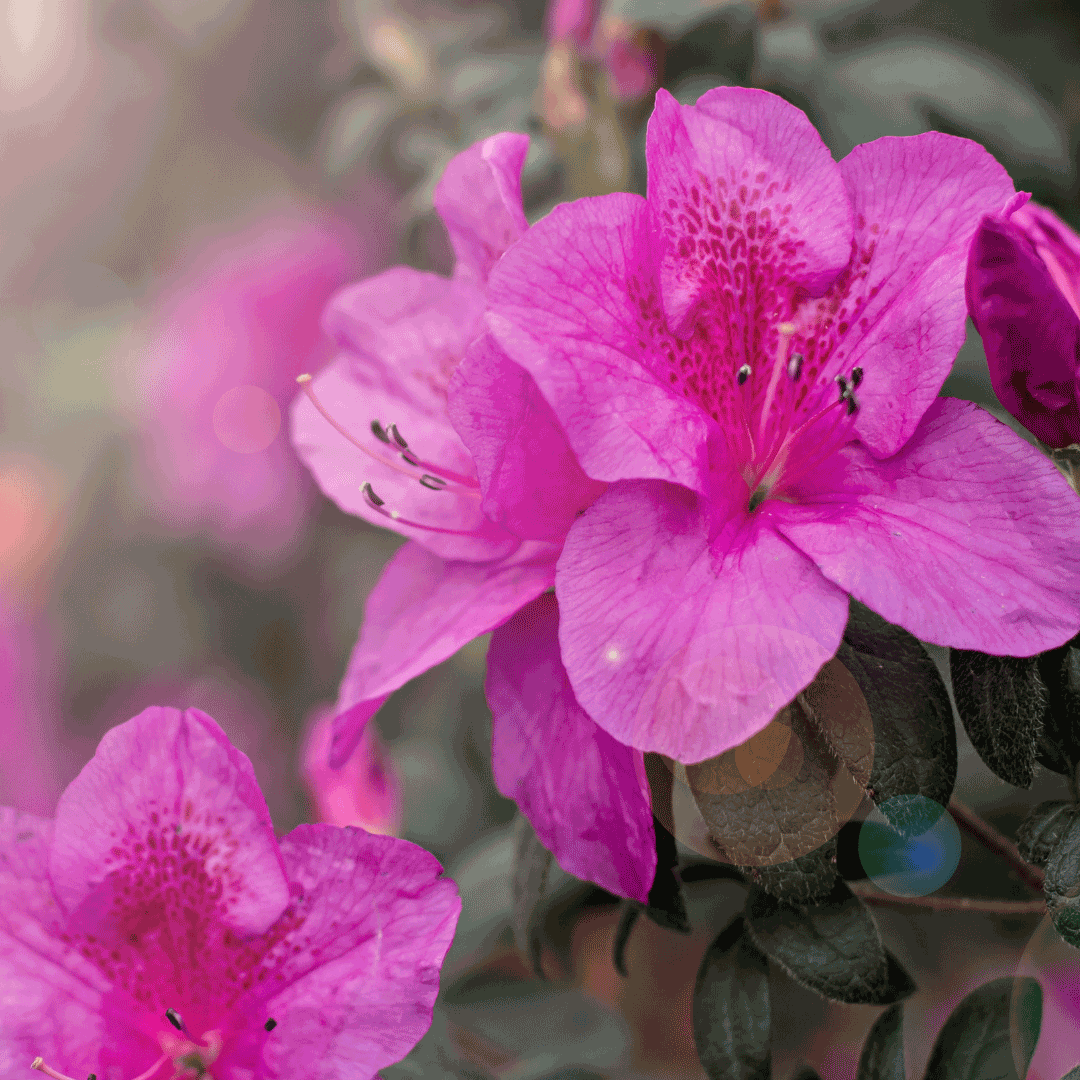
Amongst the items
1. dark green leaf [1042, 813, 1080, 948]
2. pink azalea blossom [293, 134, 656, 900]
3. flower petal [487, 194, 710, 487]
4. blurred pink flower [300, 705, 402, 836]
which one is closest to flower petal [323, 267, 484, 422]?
pink azalea blossom [293, 134, 656, 900]

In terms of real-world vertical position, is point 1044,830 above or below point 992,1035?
above

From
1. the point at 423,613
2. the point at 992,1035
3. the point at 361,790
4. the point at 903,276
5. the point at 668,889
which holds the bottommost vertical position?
the point at 361,790

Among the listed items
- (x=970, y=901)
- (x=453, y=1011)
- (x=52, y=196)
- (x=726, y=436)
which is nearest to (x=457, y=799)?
(x=453, y=1011)

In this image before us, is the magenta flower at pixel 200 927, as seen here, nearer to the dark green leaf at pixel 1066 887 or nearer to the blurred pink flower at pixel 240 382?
the dark green leaf at pixel 1066 887

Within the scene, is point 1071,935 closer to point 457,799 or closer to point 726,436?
point 726,436

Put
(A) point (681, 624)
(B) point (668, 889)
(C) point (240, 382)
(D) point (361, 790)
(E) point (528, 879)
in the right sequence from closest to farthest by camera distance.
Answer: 1. (A) point (681, 624)
2. (B) point (668, 889)
3. (E) point (528, 879)
4. (D) point (361, 790)
5. (C) point (240, 382)

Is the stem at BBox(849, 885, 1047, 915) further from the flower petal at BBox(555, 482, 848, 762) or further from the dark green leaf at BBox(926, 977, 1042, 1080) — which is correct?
the flower petal at BBox(555, 482, 848, 762)

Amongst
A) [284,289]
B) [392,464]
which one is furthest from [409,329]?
[284,289]

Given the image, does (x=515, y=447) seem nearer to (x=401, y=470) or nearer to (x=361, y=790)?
(x=401, y=470)
